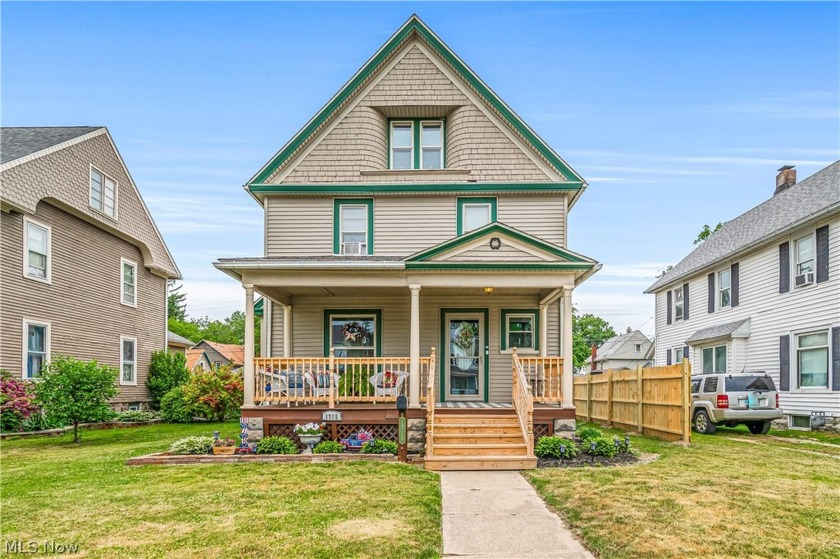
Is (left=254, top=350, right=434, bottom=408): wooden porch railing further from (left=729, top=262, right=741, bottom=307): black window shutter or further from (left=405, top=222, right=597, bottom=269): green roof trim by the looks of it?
(left=729, top=262, right=741, bottom=307): black window shutter

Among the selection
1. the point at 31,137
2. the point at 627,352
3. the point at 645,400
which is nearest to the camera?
the point at 645,400

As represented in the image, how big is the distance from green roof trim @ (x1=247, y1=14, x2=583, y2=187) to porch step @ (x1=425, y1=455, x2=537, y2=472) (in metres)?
7.12

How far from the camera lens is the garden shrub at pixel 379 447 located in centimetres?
1008

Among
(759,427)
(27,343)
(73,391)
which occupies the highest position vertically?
(27,343)

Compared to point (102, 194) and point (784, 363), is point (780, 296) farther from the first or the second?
point (102, 194)

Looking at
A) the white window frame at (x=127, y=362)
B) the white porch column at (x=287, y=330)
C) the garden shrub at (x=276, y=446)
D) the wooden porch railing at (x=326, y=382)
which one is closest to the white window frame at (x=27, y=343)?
the white window frame at (x=127, y=362)

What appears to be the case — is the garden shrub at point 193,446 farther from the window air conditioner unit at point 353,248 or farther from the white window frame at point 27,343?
the white window frame at point 27,343

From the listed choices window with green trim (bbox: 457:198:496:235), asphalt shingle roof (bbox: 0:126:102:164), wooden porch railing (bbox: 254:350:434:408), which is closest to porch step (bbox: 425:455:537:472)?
wooden porch railing (bbox: 254:350:434:408)

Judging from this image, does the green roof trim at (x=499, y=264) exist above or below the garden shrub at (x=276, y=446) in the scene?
above

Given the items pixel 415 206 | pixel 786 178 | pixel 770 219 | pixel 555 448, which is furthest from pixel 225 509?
pixel 786 178

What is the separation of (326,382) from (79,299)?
9.92 metres

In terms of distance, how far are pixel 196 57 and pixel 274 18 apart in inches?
120

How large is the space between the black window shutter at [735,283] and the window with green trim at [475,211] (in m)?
10.1

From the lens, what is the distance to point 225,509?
21.1 feet
